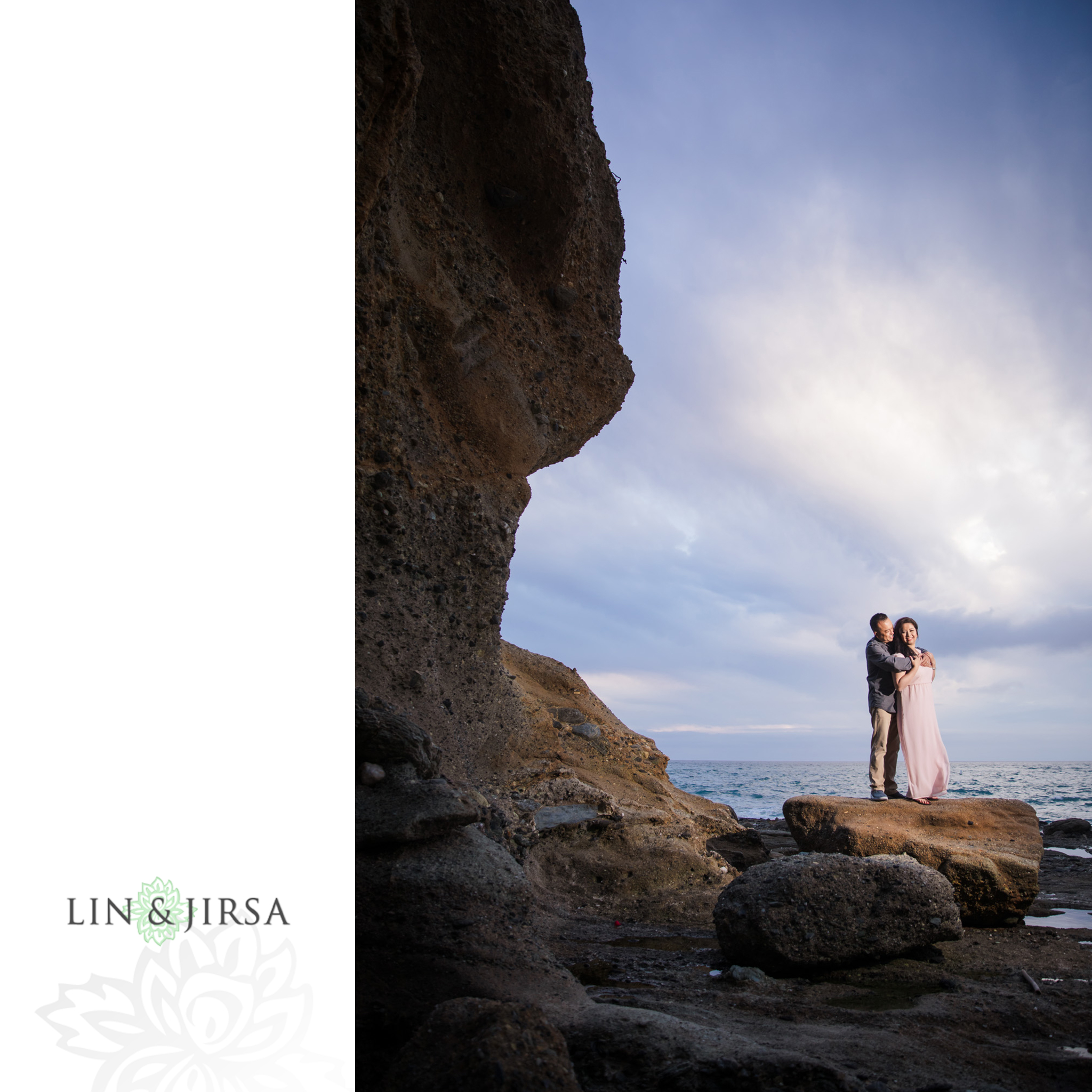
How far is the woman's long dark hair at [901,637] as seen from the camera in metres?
6.88

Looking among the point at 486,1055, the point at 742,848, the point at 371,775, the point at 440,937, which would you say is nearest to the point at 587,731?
the point at 742,848

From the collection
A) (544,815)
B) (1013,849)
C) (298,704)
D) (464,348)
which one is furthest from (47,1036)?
(1013,849)

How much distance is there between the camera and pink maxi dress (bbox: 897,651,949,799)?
664 centimetres

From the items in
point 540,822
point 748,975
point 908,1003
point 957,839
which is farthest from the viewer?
point 540,822

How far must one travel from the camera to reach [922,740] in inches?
263

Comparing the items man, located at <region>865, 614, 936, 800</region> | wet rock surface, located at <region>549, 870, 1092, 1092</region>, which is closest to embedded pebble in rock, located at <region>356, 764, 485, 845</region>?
wet rock surface, located at <region>549, 870, 1092, 1092</region>

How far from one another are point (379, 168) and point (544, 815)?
514 cm

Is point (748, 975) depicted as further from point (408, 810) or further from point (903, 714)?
point (903, 714)

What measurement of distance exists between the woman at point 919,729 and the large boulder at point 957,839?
0.23 meters

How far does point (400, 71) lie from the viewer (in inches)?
155

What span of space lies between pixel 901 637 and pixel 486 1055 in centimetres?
627

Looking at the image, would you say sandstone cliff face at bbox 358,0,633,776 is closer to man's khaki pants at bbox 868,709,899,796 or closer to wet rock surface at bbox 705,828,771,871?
wet rock surface at bbox 705,828,771,871

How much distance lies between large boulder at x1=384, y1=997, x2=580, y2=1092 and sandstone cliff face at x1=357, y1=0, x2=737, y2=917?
2.43 metres

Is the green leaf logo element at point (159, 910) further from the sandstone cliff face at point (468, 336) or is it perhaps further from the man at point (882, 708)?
the man at point (882, 708)
